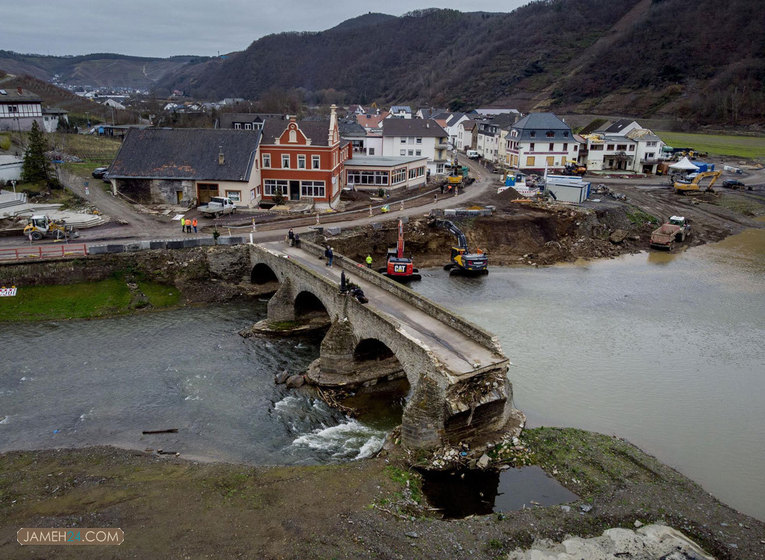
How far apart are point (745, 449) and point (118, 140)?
90.7 metres

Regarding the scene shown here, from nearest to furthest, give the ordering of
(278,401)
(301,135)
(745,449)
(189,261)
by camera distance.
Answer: (745,449), (278,401), (189,261), (301,135)

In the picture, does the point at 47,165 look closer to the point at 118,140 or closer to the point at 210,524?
the point at 118,140

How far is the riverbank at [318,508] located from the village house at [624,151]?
70.2m

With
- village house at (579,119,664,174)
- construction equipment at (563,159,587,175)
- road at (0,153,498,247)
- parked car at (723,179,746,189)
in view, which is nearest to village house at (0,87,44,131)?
road at (0,153,498,247)

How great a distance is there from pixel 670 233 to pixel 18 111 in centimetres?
8224

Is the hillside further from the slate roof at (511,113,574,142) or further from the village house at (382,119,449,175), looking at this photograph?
the village house at (382,119,449,175)

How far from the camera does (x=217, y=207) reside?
48406 mm

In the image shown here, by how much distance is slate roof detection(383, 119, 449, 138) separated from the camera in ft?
260

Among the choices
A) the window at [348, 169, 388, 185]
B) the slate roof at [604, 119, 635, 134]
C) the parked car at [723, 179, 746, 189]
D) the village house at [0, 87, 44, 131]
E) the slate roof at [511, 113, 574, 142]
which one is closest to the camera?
the window at [348, 169, 388, 185]

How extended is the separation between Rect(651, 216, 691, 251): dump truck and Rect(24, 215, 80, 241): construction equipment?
5234 centimetres

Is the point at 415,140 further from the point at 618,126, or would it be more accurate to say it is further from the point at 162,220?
the point at 162,220

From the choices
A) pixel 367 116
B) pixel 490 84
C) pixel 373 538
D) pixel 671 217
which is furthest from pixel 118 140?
pixel 490 84

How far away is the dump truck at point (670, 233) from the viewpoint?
2112 inches

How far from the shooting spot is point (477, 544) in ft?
54.4
